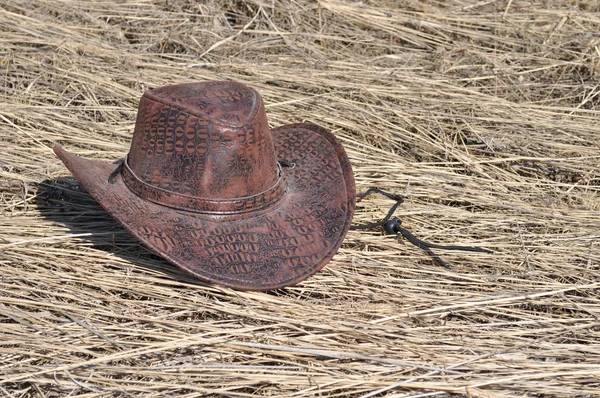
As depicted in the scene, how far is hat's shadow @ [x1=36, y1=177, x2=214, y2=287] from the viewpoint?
2.87m

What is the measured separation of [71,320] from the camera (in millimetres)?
2529

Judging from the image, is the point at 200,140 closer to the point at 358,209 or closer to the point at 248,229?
the point at 248,229

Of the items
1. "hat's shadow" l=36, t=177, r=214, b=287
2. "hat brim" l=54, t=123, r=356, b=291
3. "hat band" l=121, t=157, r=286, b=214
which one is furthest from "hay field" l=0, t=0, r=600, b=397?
"hat band" l=121, t=157, r=286, b=214

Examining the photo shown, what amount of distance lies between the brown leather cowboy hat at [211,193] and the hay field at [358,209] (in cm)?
13

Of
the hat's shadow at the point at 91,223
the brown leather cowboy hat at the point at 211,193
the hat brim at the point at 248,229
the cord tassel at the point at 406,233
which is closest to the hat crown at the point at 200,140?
the brown leather cowboy hat at the point at 211,193

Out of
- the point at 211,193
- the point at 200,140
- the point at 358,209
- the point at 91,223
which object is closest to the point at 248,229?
the point at 211,193

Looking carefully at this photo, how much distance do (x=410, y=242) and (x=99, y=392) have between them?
153cm

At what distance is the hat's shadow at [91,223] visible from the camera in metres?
2.87

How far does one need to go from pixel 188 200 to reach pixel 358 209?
3.27 ft

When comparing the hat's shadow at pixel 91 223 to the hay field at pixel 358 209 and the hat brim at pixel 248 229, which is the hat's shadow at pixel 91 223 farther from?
the hat brim at pixel 248 229

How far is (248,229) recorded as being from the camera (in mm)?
2797

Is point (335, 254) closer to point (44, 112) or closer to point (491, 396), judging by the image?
point (491, 396)

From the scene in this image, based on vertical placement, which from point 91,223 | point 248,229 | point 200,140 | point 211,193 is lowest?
point 91,223

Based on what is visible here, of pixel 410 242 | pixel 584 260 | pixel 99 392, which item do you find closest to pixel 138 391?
pixel 99 392
